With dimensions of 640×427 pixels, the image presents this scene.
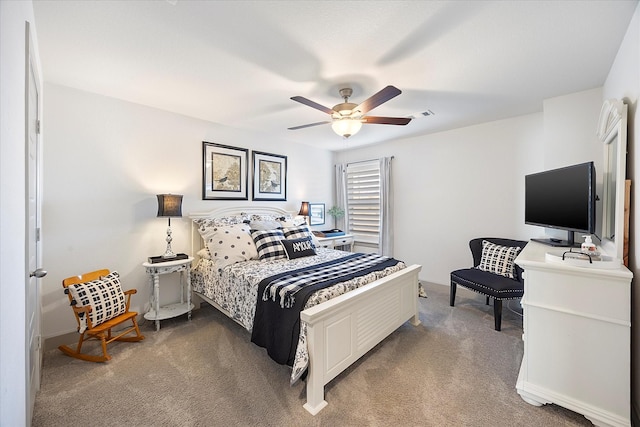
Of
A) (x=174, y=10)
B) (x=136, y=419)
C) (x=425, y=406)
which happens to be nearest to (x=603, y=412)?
(x=425, y=406)

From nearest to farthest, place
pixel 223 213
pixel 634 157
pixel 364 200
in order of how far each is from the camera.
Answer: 1. pixel 634 157
2. pixel 223 213
3. pixel 364 200

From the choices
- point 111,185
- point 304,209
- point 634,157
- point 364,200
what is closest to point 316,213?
point 304,209

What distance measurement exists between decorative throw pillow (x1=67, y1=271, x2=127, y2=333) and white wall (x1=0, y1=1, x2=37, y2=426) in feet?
3.63

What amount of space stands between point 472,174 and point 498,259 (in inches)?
50.8

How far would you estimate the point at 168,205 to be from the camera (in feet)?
9.41

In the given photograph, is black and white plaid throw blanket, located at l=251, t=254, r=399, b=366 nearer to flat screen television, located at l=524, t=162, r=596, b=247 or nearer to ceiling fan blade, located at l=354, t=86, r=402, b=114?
ceiling fan blade, located at l=354, t=86, r=402, b=114

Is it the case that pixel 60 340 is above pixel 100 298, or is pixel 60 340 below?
below

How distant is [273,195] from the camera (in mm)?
4289

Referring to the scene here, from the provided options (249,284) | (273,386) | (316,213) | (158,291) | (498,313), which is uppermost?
(316,213)

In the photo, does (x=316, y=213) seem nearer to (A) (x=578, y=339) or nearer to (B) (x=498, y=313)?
(B) (x=498, y=313)

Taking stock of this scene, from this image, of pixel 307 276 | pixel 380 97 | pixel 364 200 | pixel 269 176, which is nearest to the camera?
pixel 380 97

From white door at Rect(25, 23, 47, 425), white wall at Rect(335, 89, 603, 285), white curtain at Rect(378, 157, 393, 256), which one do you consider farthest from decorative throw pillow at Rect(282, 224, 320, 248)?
white door at Rect(25, 23, 47, 425)

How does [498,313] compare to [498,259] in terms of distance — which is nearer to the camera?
[498,313]

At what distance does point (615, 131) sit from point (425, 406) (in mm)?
2375
